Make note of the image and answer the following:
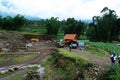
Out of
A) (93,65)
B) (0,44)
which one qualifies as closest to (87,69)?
(93,65)

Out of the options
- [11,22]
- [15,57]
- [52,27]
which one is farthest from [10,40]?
[15,57]

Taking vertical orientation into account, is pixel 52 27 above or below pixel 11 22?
below

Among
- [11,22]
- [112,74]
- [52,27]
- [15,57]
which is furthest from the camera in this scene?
[11,22]

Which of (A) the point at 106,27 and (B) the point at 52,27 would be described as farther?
(B) the point at 52,27

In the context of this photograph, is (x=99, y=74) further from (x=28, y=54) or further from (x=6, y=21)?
(x=6, y=21)

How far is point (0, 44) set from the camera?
106 meters

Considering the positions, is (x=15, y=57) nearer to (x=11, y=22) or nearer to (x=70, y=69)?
(x=70, y=69)

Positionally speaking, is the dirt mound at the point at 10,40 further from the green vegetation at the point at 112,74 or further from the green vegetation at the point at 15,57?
the green vegetation at the point at 112,74

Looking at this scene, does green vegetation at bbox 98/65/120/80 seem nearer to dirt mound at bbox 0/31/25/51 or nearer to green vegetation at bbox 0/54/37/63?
green vegetation at bbox 0/54/37/63

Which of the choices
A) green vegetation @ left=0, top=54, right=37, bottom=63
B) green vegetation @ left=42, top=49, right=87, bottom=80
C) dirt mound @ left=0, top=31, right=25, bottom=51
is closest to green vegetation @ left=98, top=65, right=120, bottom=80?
green vegetation @ left=42, top=49, right=87, bottom=80

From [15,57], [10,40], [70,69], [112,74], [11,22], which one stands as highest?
[11,22]

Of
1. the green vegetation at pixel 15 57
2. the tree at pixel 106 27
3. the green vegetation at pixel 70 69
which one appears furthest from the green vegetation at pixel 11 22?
the green vegetation at pixel 70 69

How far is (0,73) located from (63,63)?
40.6ft

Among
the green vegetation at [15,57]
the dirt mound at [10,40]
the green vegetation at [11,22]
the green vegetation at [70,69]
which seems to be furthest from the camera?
the green vegetation at [11,22]
